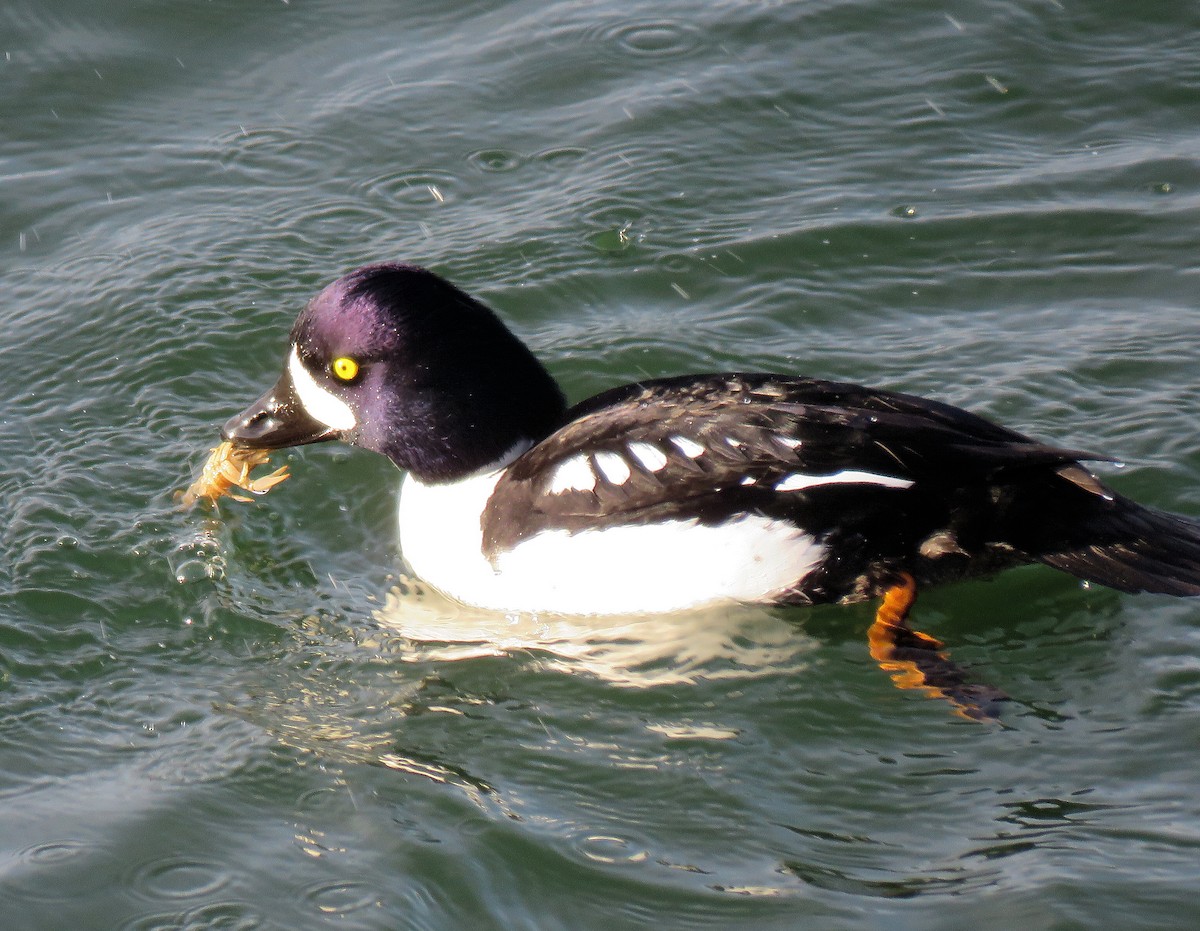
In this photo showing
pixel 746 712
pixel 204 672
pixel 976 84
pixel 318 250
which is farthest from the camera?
pixel 976 84

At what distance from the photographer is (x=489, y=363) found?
5777 millimetres

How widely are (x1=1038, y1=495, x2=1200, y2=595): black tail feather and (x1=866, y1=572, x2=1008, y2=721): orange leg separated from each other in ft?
1.59

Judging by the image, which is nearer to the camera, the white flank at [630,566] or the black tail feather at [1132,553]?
the black tail feather at [1132,553]

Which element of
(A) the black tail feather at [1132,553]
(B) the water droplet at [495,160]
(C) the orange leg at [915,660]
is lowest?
(C) the orange leg at [915,660]

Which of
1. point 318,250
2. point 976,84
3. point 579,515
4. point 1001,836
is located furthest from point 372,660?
point 976,84

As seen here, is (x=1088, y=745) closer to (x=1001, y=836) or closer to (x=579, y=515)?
(x=1001, y=836)

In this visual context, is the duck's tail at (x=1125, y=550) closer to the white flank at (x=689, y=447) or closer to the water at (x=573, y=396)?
the water at (x=573, y=396)

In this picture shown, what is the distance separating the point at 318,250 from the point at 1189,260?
4339 millimetres

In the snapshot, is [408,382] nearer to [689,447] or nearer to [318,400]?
[318,400]

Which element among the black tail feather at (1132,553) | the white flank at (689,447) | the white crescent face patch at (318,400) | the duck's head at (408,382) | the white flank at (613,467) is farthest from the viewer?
the white crescent face patch at (318,400)

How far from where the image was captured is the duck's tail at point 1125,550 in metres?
5.20

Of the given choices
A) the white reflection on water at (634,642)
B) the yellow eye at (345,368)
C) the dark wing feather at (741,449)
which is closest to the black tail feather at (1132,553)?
the dark wing feather at (741,449)

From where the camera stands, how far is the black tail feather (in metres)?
5.18

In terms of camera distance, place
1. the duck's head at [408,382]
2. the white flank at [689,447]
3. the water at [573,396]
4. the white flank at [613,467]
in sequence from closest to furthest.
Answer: the water at [573,396] → the white flank at [689,447] → the white flank at [613,467] → the duck's head at [408,382]
